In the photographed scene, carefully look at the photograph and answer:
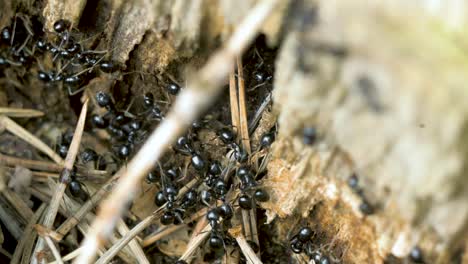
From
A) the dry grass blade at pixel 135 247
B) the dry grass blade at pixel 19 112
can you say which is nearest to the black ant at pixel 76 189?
the dry grass blade at pixel 135 247

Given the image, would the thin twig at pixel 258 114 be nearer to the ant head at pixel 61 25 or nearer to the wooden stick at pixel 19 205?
the ant head at pixel 61 25

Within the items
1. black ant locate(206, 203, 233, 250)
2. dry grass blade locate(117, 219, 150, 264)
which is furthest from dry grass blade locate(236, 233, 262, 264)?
dry grass blade locate(117, 219, 150, 264)

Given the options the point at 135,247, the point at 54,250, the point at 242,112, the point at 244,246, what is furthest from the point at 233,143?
the point at 54,250

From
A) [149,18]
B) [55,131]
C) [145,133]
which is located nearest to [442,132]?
[149,18]

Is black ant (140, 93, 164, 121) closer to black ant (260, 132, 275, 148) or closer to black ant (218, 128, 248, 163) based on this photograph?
black ant (218, 128, 248, 163)

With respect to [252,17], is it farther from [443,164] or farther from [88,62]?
[88,62]
